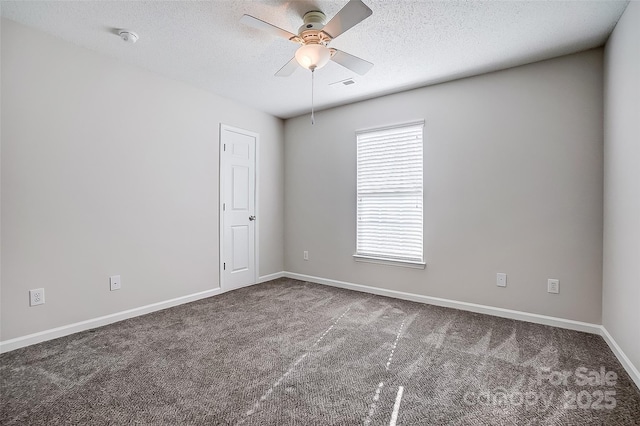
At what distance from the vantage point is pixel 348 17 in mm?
1903

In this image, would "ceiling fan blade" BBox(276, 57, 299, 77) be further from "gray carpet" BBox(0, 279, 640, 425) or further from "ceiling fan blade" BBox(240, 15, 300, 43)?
"gray carpet" BBox(0, 279, 640, 425)

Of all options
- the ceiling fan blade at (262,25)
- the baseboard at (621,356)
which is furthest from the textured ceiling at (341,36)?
the baseboard at (621,356)

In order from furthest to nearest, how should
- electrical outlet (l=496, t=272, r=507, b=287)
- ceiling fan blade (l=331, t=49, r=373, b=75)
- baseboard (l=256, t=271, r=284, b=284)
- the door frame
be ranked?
baseboard (l=256, t=271, r=284, b=284) → the door frame → electrical outlet (l=496, t=272, r=507, b=287) → ceiling fan blade (l=331, t=49, r=373, b=75)

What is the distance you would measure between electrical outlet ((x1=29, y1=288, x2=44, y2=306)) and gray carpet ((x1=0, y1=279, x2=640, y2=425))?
0.35 metres

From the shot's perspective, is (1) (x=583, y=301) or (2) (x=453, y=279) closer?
(1) (x=583, y=301)

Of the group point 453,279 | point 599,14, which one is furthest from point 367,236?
point 599,14

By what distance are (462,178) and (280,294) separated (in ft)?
8.40

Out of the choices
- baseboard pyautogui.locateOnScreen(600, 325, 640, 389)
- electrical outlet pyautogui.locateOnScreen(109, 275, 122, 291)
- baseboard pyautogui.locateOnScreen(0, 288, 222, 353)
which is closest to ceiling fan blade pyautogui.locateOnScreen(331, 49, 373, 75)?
baseboard pyautogui.locateOnScreen(600, 325, 640, 389)

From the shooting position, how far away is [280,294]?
3896 mm

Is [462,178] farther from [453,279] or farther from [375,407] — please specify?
[375,407]

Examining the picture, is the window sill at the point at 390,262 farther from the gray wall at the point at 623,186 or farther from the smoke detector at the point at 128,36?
the smoke detector at the point at 128,36

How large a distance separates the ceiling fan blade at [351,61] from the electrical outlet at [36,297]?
119 inches

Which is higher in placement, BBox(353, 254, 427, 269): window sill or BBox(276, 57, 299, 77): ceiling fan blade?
BBox(276, 57, 299, 77): ceiling fan blade

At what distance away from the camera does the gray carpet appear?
1.62 m
